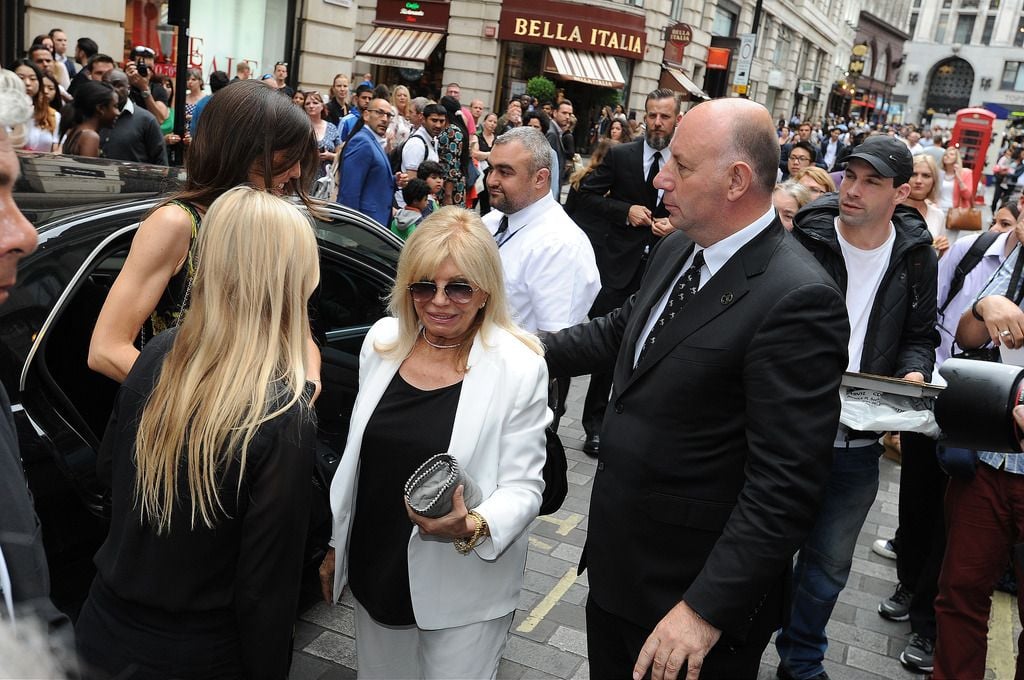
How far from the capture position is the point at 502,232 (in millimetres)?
4223

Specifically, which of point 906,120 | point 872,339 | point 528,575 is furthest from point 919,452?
point 906,120

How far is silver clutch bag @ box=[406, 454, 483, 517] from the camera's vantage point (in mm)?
2146

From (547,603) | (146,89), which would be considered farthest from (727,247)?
(146,89)

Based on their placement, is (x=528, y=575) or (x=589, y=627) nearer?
(x=589, y=627)

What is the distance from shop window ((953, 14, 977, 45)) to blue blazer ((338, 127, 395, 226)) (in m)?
96.7

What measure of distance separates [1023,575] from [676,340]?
1590mm

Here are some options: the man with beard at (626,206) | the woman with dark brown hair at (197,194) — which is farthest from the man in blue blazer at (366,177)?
the woman with dark brown hair at (197,194)

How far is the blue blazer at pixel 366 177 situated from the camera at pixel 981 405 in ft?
18.0

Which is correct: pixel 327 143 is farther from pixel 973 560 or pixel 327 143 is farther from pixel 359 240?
pixel 973 560

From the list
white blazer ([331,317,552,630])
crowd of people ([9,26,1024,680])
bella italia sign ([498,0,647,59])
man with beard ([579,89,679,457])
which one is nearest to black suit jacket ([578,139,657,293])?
man with beard ([579,89,679,457])

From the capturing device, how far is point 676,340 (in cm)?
219

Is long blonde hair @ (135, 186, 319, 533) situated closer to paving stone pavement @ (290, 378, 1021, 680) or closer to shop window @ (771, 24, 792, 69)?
paving stone pavement @ (290, 378, 1021, 680)

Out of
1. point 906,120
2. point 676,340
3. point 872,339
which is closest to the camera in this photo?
point 676,340

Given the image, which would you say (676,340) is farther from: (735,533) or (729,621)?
(729,621)
